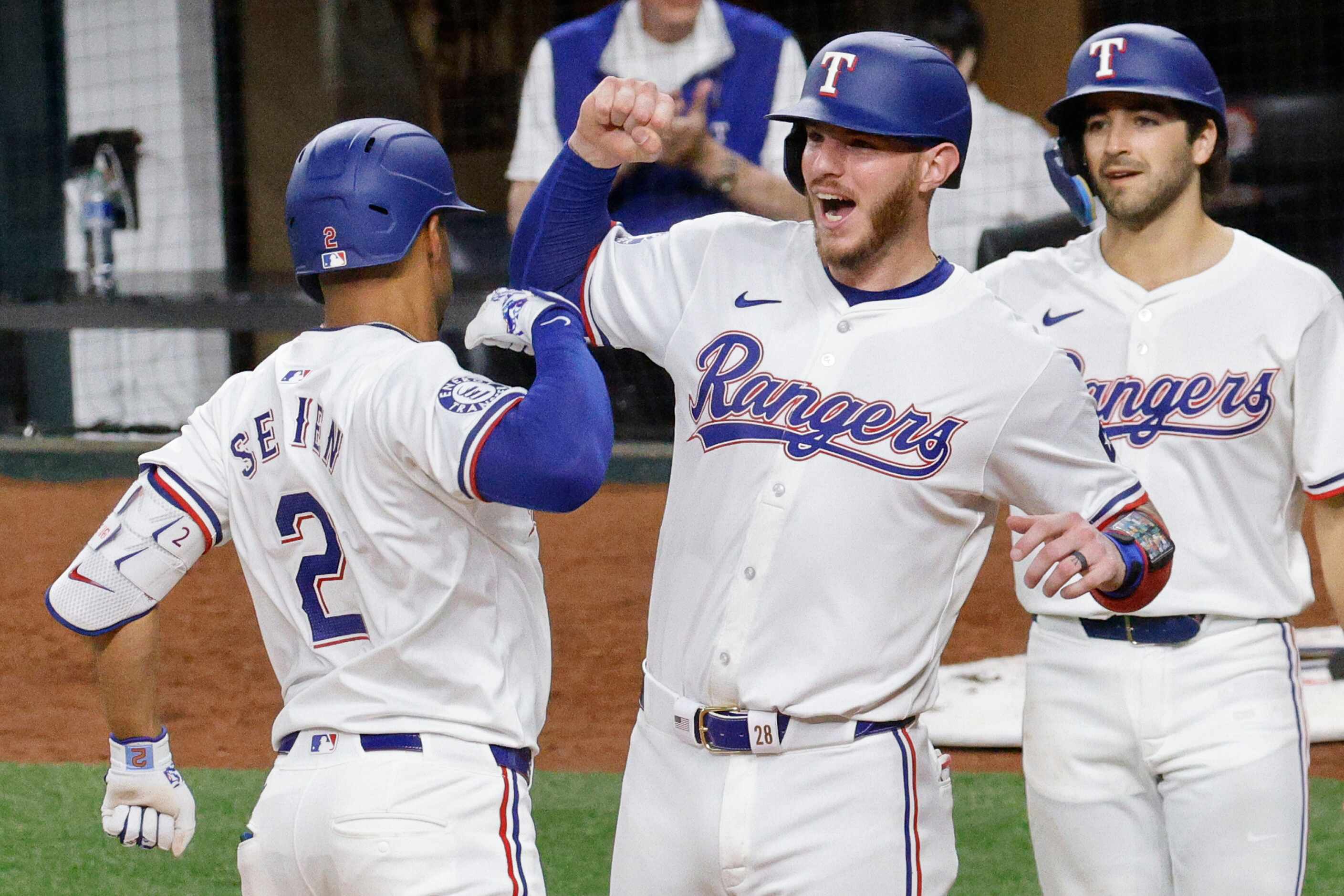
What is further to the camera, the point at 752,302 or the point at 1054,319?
the point at 1054,319

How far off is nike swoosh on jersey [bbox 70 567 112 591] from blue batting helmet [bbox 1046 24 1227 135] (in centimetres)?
176

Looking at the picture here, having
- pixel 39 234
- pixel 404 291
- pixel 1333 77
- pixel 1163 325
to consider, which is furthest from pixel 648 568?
pixel 1333 77

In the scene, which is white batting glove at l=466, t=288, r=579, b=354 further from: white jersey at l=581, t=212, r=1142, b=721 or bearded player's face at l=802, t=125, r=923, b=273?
bearded player's face at l=802, t=125, r=923, b=273

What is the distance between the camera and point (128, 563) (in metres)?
2.30

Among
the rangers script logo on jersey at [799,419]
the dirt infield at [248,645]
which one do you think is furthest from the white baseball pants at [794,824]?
the dirt infield at [248,645]

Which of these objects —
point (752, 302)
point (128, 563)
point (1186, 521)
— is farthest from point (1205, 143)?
point (128, 563)

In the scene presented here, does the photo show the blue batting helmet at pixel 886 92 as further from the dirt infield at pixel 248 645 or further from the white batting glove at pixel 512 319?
the dirt infield at pixel 248 645

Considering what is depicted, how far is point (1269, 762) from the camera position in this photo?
271 cm

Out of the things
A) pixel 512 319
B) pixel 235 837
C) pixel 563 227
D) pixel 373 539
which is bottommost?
pixel 235 837

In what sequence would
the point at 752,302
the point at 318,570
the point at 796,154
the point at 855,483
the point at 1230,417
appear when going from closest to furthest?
1. the point at 318,570
2. the point at 855,483
3. the point at 752,302
4. the point at 796,154
5. the point at 1230,417

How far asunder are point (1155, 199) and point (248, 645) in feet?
14.4

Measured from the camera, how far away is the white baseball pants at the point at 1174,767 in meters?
2.69

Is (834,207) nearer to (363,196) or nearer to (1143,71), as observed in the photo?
(363,196)

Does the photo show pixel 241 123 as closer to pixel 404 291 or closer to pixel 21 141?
pixel 21 141
